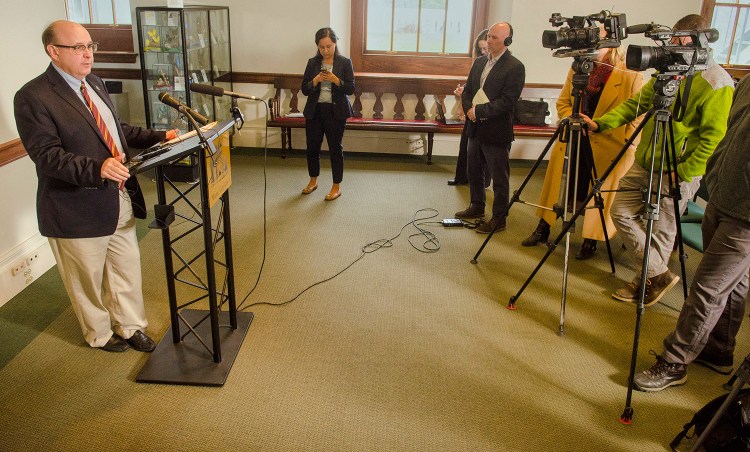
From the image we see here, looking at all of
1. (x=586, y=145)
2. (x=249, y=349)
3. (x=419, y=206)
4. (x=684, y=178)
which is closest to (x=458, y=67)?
(x=419, y=206)

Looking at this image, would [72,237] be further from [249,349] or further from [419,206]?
[419,206]

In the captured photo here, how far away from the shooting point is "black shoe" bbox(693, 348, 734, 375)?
2.69 m

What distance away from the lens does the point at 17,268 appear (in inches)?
126

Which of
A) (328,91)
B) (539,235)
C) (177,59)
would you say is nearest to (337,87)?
(328,91)

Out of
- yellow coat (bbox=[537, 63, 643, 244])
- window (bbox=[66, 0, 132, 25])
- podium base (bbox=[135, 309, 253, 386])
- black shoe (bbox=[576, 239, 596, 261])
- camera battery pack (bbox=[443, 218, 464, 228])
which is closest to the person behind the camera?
podium base (bbox=[135, 309, 253, 386])

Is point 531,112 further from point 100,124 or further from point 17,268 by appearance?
point 17,268

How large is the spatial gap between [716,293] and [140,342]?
2.56m

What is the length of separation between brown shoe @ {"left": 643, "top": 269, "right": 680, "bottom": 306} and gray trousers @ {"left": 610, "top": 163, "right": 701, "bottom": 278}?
0.05 m

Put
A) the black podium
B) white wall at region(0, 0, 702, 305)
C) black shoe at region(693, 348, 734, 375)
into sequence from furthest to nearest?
white wall at region(0, 0, 702, 305) → black shoe at region(693, 348, 734, 375) → the black podium

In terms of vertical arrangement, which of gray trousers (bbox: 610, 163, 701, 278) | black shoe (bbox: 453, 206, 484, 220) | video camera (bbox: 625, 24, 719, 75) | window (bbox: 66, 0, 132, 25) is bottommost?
black shoe (bbox: 453, 206, 484, 220)

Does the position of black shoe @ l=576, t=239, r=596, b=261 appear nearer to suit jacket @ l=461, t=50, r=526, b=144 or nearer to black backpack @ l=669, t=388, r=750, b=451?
suit jacket @ l=461, t=50, r=526, b=144

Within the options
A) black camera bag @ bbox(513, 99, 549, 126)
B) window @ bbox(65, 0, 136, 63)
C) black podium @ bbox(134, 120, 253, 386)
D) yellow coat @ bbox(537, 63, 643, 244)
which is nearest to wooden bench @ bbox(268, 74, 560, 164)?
black camera bag @ bbox(513, 99, 549, 126)

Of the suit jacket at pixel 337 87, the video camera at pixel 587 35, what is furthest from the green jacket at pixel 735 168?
the suit jacket at pixel 337 87

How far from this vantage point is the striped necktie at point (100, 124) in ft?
7.68
